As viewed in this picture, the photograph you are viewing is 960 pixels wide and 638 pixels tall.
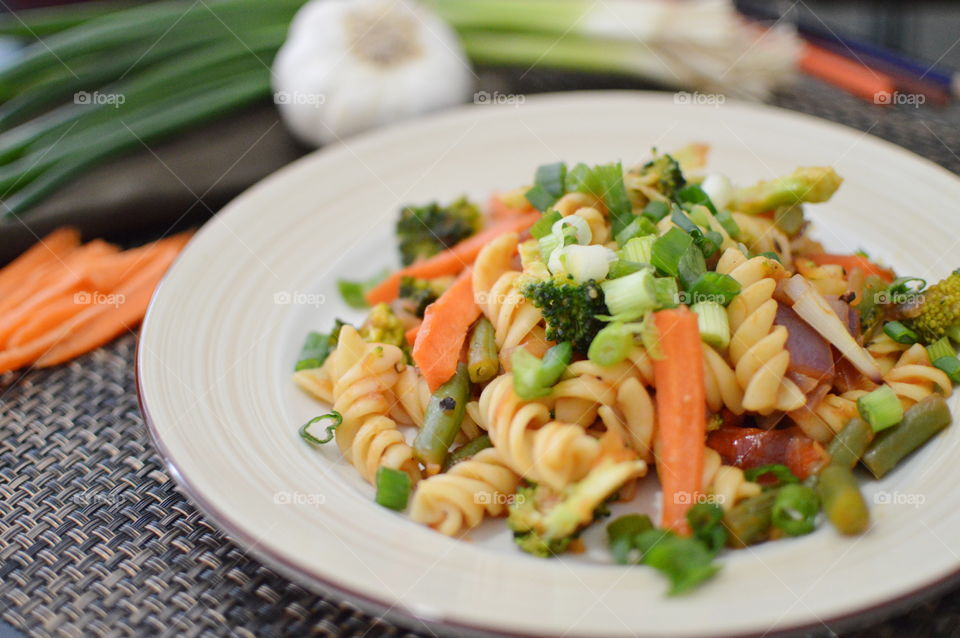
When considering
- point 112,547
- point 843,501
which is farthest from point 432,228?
point 843,501

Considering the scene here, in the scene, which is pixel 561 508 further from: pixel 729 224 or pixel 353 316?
pixel 353 316

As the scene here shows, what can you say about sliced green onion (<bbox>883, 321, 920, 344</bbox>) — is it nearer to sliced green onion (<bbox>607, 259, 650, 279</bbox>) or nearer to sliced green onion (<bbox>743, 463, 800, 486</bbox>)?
sliced green onion (<bbox>743, 463, 800, 486</bbox>)

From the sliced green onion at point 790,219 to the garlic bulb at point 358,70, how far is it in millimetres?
2724

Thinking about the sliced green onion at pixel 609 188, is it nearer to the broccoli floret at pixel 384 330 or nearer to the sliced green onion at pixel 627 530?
the broccoli floret at pixel 384 330

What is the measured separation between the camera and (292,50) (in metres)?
5.78

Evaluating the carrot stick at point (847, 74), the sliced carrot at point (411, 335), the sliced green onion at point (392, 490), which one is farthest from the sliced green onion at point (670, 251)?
the carrot stick at point (847, 74)

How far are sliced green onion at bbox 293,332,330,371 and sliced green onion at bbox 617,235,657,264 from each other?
1.46m

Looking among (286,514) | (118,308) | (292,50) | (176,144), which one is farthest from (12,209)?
(286,514)

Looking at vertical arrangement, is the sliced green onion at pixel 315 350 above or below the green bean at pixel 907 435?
below

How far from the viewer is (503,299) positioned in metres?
3.54

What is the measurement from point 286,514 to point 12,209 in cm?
296

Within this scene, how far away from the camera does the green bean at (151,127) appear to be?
15.9 feet

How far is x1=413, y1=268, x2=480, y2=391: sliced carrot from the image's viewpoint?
11.4 ft

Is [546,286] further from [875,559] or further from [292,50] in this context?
[292,50]
